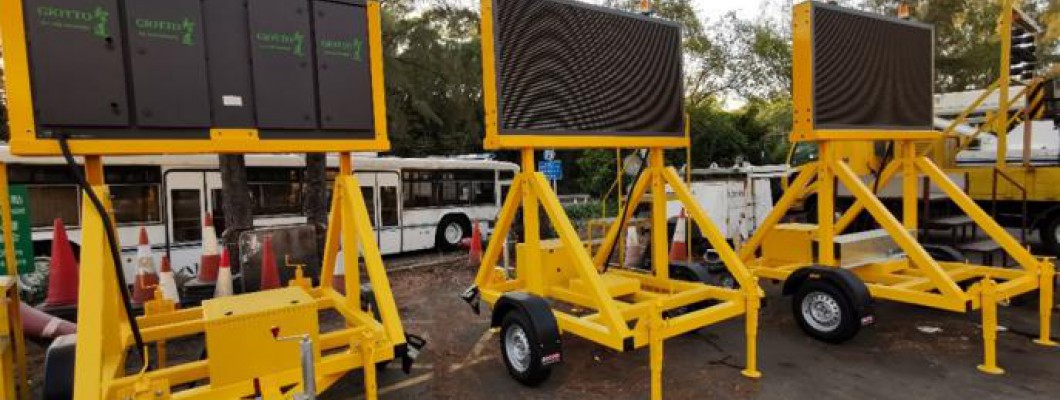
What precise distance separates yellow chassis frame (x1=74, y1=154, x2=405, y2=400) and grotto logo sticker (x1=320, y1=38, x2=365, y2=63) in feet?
2.48

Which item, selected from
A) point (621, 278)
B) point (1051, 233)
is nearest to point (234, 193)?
point (621, 278)

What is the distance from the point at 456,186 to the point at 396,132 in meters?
3.38

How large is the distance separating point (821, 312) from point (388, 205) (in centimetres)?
799

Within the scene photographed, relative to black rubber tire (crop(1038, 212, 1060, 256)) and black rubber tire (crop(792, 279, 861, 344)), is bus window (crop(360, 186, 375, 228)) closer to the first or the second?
black rubber tire (crop(792, 279, 861, 344))

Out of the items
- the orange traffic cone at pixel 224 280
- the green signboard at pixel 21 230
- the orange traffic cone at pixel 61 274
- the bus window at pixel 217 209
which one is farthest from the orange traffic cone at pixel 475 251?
the green signboard at pixel 21 230

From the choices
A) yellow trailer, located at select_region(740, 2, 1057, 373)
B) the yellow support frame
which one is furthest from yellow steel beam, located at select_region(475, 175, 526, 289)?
yellow trailer, located at select_region(740, 2, 1057, 373)

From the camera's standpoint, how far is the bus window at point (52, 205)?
832 cm

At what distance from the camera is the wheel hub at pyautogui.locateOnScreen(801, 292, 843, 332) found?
545cm

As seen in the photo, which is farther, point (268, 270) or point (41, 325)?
point (268, 270)

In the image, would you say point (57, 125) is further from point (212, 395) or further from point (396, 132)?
point (396, 132)

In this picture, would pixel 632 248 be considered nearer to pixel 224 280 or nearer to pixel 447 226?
pixel 447 226

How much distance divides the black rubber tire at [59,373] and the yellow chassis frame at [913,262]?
586 centimetres

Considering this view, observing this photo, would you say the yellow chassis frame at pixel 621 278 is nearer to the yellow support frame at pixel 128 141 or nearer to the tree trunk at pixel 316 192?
the yellow support frame at pixel 128 141

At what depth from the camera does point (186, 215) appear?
934cm
